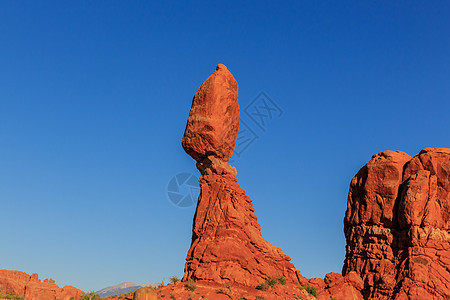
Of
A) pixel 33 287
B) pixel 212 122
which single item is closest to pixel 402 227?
pixel 212 122

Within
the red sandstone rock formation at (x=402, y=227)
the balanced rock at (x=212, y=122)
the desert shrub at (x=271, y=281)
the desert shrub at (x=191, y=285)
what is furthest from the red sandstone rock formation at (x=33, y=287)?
the red sandstone rock formation at (x=402, y=227)

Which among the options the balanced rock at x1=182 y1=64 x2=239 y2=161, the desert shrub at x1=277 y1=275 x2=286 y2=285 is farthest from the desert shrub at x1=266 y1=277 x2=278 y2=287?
the balanced rock at x1=182 y1=64 x2=239 y2=161

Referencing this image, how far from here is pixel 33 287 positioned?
51125mm

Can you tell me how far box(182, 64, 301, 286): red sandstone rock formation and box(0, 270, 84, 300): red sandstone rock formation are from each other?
16.7 metres

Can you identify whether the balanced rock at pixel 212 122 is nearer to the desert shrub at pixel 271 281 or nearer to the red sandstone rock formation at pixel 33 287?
the desert shrub at pixel 271 281

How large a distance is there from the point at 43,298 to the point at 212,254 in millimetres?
20805

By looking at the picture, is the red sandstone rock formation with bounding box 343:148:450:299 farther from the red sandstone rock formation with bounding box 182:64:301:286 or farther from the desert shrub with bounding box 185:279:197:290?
the desert shrub with bounding box 185:279:197:290

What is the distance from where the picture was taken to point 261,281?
37.9 metres

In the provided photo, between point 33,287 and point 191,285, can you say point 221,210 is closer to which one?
point 191,285

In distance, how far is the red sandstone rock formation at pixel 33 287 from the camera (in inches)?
1967

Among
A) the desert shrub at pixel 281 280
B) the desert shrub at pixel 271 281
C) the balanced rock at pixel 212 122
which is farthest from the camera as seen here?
the balanced rock at pixel 212 122

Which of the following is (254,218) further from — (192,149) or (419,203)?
(419,203)

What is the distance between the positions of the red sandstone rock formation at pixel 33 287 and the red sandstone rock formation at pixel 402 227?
85.0 ft

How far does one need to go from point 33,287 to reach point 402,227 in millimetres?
34046
